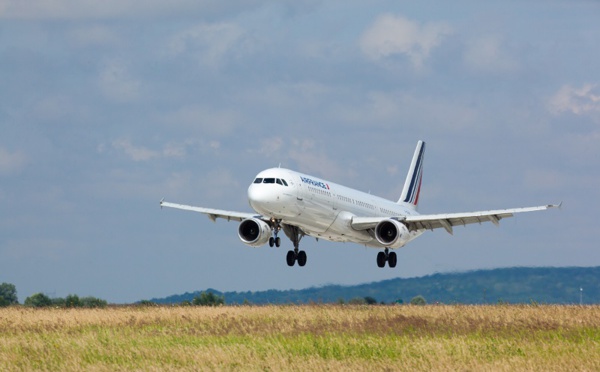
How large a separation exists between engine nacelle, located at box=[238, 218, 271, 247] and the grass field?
7.05 m

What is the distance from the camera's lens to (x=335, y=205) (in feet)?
181

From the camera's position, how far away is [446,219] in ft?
200

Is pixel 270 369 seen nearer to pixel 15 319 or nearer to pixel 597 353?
pixel 597 353

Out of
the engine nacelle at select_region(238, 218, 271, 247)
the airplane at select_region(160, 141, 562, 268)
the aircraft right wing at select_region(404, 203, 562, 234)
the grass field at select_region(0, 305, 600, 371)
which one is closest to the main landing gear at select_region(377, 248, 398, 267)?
the airplane at select_region(160, 141, 562, 268)

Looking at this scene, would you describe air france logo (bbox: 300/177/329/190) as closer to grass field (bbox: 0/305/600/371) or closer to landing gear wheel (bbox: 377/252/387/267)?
grass field (bbox: 0/305/600/371)

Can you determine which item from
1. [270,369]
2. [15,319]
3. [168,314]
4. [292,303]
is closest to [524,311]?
[292,303]

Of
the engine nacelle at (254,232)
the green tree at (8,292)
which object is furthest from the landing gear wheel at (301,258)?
the green tree at (8,292)

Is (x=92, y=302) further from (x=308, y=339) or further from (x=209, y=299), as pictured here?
(x=308, y=339)

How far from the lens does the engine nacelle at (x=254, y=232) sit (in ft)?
186

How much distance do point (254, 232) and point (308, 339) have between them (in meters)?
22.1

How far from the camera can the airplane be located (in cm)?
5094

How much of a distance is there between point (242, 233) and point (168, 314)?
10.6m

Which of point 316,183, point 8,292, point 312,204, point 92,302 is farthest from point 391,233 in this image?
point 8,292

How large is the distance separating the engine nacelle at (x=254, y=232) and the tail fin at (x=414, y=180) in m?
21.4
